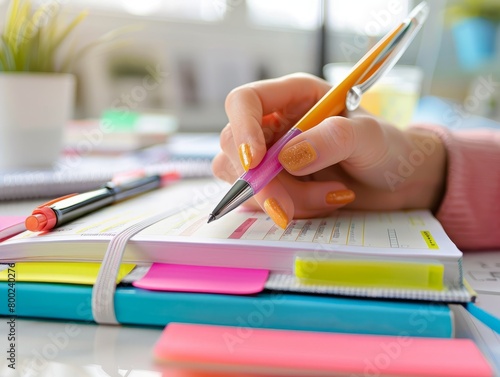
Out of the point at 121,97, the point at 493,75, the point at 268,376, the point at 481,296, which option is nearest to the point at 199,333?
the point at 268,376

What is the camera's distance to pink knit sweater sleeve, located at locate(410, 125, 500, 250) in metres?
0.45

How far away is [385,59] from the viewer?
0.46 metres

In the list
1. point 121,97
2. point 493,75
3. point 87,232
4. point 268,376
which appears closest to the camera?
Answer: point 268,376

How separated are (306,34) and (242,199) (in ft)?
3.73

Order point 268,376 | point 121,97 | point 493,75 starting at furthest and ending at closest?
point 493,75
point 121,97
point 268,376

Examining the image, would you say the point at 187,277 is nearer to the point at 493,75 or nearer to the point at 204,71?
the point at 204,71

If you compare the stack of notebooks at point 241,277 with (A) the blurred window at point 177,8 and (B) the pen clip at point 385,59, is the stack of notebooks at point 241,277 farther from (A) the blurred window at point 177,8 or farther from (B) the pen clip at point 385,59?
(A) the blurred window at point 177,8

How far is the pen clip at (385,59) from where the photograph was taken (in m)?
0.44

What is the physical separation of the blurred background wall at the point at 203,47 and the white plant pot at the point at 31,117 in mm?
545

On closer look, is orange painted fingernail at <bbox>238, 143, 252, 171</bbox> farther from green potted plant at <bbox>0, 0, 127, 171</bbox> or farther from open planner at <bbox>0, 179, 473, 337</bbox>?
green potted plant at <bbox>0, 0, 127, 171</bbox>

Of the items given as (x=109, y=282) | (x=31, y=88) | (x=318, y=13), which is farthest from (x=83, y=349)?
(x=318, y=13)

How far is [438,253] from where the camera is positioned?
0.30 m

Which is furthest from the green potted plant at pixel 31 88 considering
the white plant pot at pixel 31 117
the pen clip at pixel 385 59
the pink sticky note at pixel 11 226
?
the pen clip at pixel 385 59

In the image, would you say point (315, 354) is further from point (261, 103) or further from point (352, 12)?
point (352, 12)
